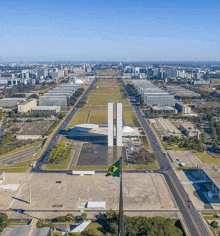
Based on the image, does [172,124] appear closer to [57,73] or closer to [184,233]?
[184,233]

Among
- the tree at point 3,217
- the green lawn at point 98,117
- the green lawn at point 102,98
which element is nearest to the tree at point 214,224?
the tree at point 3,217

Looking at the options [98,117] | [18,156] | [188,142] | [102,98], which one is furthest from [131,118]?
[102,98]

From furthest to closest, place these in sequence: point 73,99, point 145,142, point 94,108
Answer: point 73,99 → point 94,108 → point 145,142

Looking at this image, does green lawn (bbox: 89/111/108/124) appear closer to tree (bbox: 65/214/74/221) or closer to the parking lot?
the parking lot

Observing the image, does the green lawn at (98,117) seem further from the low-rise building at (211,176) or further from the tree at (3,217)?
the tree at (3,217)

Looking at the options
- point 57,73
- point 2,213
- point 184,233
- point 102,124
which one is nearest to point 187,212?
point 184,233

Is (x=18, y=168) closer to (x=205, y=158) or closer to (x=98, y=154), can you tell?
(x=98, y=154)
